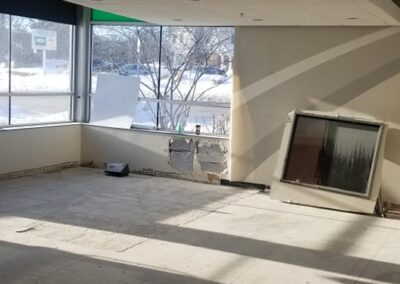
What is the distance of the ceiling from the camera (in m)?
5.46

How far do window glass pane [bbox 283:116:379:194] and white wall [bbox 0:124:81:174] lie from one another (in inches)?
145

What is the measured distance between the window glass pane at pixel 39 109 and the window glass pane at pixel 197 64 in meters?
1.77

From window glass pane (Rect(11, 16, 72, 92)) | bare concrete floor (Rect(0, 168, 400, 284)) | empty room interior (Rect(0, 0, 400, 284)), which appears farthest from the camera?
window glass pane (Rect(11, 16, 72, 92))

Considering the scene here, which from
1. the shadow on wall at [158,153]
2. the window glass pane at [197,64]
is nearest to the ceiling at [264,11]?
the window glass pane at [197,64]

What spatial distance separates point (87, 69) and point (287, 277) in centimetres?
594

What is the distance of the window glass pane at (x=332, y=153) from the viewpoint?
7.03 m

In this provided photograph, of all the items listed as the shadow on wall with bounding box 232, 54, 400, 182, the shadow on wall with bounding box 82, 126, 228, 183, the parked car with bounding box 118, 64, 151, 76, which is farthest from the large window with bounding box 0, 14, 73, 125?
the shadow on wall with bounding box 232, 54, 400, 182

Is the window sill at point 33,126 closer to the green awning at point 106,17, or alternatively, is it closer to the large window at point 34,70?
the large window at point 34,70

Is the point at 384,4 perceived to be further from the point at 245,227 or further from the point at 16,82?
the point at 16,82

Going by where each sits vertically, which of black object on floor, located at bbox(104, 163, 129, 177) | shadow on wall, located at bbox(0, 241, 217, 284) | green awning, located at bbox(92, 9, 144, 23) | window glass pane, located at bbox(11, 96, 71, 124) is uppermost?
green awning, located at bbox(92, 9, 144, 23)

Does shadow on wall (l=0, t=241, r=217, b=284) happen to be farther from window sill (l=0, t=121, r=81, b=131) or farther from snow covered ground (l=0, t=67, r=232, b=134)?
snow covered ground (l=0, t=67, r=232, b=134)

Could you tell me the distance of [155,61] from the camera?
8.77 m

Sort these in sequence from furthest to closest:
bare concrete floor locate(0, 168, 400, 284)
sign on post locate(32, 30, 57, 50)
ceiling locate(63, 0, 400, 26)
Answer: sign on post locate(32, 30, 57, 50), ceiling locate(63, 0, 400, 26), bare concrete floor locate(0, 168, 400, 284)

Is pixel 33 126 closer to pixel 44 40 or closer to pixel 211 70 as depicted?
pixel 44 40
